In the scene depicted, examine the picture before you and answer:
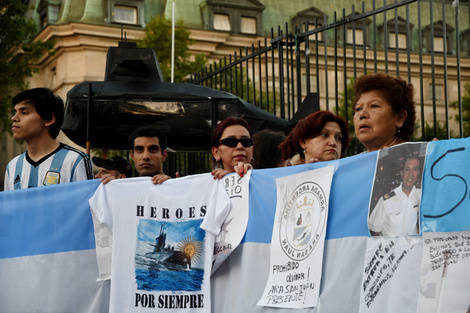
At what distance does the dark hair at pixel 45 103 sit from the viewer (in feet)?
17.1

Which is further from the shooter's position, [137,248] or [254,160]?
[254,160]

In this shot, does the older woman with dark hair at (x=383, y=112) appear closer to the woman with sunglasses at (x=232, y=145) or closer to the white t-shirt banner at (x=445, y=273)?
the woman with sunglasses at (x=232, y=145)

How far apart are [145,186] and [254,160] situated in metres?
1.03

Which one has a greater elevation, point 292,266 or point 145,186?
point 145,186

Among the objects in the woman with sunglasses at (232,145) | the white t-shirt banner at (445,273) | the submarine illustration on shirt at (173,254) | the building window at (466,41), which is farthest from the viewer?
the building window at (466,41)

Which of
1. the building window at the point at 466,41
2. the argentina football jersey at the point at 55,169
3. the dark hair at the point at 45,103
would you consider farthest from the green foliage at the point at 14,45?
the building window at the point at 466,41

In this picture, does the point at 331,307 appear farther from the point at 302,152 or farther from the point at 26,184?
the point at 26,184

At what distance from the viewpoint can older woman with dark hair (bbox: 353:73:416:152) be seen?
4020 mm

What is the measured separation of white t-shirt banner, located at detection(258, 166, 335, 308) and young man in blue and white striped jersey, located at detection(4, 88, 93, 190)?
1.78 metres

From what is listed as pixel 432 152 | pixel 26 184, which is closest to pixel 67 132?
pixel 26 184

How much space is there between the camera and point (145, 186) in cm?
463

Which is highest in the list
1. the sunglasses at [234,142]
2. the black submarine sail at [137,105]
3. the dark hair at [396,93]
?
the black submarine sail at [137,105]

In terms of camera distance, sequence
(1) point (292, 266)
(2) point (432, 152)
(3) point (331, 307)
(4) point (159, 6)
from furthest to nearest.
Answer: (4) point (159, 6) < (1) point (292, 266) < (3) point (331, 307) < (2) point (432, 152)

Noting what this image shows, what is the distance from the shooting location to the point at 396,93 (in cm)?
409
